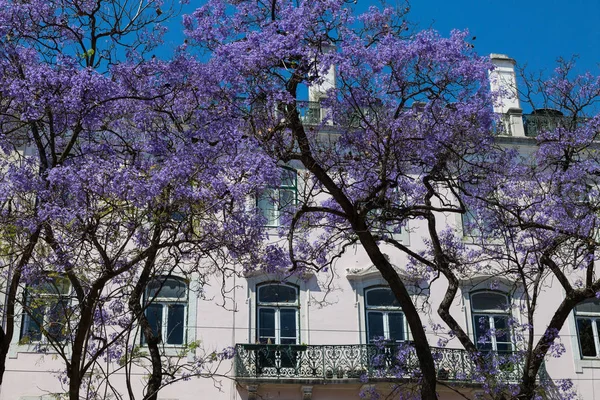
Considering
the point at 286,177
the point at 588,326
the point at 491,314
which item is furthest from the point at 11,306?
the point at 588,326

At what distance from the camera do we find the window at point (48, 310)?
11727 millimetres

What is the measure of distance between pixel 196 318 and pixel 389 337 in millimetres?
4291

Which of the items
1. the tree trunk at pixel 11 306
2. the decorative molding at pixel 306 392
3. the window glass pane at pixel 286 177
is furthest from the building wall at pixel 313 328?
the tree trunk at pixel 11 306

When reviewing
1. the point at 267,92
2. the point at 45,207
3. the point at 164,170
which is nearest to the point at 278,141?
the point at 267,92

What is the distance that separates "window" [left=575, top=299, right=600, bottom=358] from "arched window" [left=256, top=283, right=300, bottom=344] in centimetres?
657

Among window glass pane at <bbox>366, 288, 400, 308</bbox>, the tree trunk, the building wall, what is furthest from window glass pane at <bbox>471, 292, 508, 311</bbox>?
the tree trunk

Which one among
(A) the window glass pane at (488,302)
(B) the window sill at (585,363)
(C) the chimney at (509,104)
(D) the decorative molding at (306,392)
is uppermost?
(C) the chimney at (509,104)

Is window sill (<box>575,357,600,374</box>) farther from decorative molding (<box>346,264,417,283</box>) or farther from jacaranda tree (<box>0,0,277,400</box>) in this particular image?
jacaranda tree (<box>0,0,277,400</box>)

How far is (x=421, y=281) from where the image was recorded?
21156 millimetres

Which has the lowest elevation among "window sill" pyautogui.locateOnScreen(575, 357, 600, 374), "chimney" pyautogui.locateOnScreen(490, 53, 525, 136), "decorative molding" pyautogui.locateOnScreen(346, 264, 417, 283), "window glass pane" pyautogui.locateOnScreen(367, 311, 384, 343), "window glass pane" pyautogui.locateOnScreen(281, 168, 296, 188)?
"window sill" pyautogui.locateOnScreen(575, 357, 600, 374)

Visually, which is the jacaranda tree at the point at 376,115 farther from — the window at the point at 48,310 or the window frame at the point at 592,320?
the window frame at the point at 592,320

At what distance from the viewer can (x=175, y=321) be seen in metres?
20.4

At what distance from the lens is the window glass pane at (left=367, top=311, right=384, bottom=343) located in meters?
21.0

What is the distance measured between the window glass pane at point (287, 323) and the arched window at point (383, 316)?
166 centimetres
